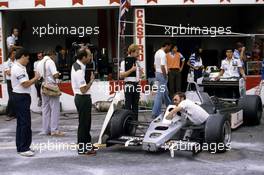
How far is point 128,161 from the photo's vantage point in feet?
23.9

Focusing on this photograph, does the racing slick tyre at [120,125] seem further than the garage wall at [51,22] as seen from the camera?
No

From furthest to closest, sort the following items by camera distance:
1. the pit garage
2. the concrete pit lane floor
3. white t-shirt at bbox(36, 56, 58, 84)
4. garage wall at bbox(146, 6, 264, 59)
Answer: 1. garage wall at bbox(146, 6, 264, 59)
2. the pit garage
3. white t-shirt at bbox(36, 56, 58, 84)
4. the concrete pit lane floor

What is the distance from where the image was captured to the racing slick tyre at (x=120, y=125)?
8.09m

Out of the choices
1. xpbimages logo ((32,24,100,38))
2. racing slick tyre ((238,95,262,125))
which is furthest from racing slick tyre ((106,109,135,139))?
xpbimages logo ((32,24,100,38))

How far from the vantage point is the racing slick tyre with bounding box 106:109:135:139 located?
26.5 ft

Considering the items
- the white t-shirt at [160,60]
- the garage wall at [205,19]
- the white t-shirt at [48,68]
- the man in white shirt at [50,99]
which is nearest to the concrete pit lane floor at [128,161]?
the man in white shirt at [50,99]

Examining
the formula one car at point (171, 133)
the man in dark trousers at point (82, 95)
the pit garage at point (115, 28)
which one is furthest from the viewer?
the pit garage at point (115, 28)

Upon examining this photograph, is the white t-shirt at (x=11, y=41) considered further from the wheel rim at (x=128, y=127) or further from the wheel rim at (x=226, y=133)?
the wheel rim at (x=226, y=133)

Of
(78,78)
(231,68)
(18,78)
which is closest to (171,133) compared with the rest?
(78,78)

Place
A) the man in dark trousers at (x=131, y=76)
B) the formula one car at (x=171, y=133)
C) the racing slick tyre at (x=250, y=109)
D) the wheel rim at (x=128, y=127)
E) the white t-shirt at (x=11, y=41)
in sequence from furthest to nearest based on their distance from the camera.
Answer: the white t-shirt at (x=11, y=41)
the racing slick tyre at (x=250, y=109)
the man in dark trousers at (x=131, y=76)
the wheel rim at (x=128, y=127)
the formula one car at (x=171, y=133)

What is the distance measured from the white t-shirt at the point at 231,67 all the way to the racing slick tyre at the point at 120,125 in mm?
3643

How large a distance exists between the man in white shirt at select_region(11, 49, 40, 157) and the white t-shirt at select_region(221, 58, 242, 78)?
5.24 meters

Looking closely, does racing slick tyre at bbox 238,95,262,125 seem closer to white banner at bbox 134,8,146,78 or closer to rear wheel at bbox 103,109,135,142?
rear wheel at bbox 103,109,135,142

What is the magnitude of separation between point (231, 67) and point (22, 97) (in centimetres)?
549
